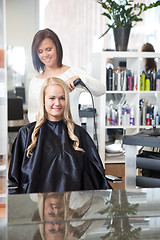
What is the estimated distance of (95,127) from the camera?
3.24 metres

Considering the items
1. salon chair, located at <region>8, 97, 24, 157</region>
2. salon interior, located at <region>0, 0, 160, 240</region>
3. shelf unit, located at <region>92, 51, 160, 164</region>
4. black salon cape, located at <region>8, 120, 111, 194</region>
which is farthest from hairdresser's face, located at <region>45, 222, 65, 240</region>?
salon chair, located at <region>8, 97, 24, 157</region>

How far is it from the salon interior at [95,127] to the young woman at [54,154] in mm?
232

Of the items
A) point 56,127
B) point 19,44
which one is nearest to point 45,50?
point 56,127

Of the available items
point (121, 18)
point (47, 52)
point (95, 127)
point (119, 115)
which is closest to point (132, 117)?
point (119, 115)

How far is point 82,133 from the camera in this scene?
2637 millimetres

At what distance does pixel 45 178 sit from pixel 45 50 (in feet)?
3.31

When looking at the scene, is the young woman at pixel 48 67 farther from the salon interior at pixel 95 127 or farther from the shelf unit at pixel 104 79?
the shelf unit at pixel 104 79

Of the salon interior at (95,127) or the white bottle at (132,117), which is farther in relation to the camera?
the white bottle at (132,117)

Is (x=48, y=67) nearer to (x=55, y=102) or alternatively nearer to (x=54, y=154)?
(x=55, y=102)

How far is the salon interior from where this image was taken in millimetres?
838

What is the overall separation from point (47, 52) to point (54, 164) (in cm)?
92

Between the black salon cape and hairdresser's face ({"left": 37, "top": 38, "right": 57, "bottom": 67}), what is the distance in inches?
23.2

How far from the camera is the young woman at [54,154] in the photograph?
2.46 m

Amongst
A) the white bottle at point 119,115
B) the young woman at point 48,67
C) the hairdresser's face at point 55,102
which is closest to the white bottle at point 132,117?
the white bottle at point 119,115
